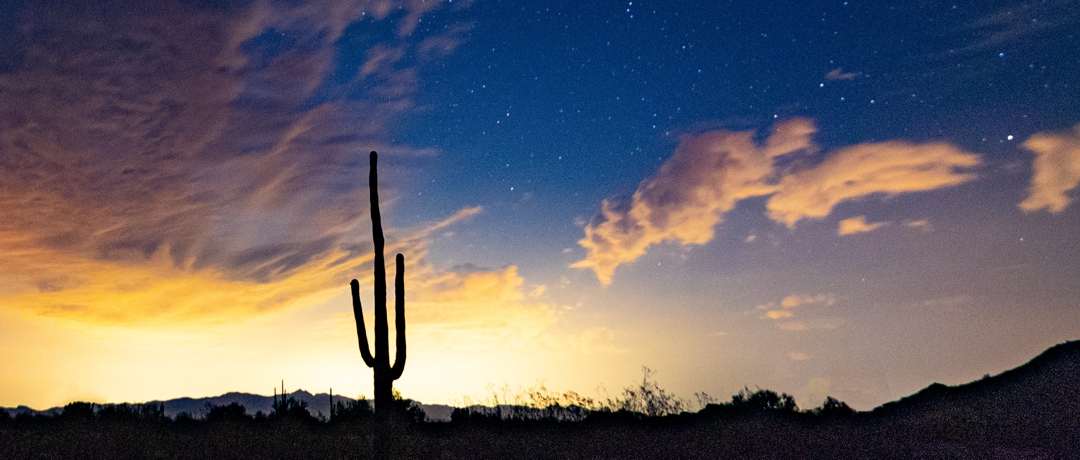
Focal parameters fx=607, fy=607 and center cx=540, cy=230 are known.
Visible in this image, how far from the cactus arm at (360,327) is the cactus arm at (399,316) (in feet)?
1.66

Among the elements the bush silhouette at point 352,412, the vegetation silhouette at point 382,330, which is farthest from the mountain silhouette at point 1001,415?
the bush silhouette at point 352,412

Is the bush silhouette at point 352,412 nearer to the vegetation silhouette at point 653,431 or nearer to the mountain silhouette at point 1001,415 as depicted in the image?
the vegetation silhouette at point 653,431

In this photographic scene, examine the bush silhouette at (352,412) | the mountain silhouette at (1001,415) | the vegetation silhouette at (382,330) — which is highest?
the vegetation silhouette at (382,330)

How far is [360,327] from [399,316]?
2.75 feet

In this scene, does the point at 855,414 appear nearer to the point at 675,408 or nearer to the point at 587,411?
the point at 675,408

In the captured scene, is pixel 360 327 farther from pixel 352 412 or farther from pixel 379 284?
pixel 352 412

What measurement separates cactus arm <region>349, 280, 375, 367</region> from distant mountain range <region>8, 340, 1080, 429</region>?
11.0m

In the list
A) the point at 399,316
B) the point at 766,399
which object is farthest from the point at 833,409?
the point at 399,316

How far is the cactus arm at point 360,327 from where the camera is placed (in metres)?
12.7

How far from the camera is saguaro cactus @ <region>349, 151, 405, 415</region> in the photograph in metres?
12.5

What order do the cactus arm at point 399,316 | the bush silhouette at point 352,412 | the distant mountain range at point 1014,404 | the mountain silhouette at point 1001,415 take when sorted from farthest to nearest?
the bush silhouette at point 352,412 < the cactus arm at point 399,316 < the distant mountain range at point 1014,404 < the mountain silhouette at point 1001,415

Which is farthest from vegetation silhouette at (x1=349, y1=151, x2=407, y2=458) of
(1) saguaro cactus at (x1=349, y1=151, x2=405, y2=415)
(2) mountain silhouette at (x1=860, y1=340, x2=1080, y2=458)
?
(2) mountain silhouette at (x1=860, y1=340, x2=1080, y2=458)

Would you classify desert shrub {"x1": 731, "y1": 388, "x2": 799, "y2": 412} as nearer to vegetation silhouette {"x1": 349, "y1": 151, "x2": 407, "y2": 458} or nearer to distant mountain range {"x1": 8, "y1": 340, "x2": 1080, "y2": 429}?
distant mountain range {"x1": 8, "y1": 340, "x2": 1080, "y2": 429}

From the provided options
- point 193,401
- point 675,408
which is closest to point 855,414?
point 675,408
